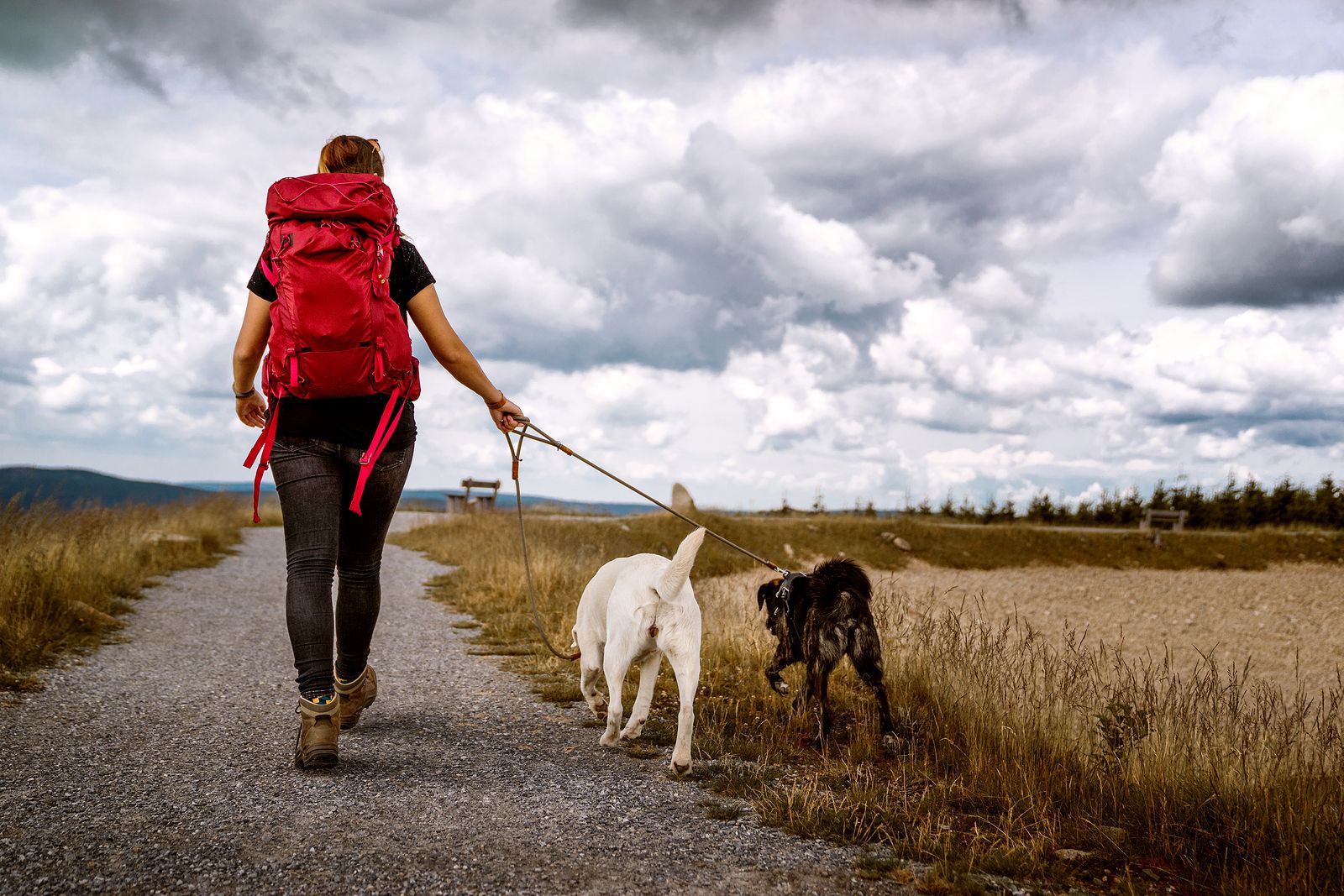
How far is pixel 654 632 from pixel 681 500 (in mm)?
20184

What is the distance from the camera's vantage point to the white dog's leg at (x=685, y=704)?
4.04 meters

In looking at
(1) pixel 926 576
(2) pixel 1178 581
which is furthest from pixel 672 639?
(2) pixel 1178 581

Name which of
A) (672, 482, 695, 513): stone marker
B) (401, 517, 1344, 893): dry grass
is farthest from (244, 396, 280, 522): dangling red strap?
(672, 482, 695, 513): stone marker

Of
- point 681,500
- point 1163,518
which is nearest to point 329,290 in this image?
point 681,500

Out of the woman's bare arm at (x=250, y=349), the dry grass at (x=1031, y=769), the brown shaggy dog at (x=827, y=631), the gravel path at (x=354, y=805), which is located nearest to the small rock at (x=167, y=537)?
the gravel path at (x=354, y=805)

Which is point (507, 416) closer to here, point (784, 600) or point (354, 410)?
point (354, 410)

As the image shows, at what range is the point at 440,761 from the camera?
13.8 ft

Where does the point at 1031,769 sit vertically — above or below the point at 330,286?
below

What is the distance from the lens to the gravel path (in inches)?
113

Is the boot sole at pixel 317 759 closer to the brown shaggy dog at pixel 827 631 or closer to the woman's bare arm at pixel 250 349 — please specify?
the woman's bare arm at pixel 250 349

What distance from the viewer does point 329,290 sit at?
3.55 m

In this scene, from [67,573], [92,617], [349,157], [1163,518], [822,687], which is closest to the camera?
[349,157]

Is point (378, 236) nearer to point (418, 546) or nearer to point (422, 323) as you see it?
point (422, 323)

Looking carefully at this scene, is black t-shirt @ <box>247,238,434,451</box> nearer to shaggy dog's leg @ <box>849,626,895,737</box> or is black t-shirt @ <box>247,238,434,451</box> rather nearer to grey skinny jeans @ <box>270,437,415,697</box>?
grey skinny jeans @ <box>270,437,415,697</box>
